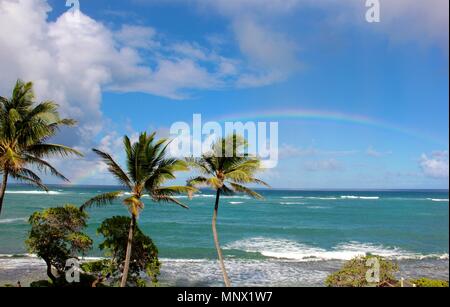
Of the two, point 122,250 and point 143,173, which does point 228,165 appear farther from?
point 122,250

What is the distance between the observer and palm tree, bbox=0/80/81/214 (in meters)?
10.7

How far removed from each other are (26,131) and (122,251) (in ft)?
17.2

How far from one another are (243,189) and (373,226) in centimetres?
4954

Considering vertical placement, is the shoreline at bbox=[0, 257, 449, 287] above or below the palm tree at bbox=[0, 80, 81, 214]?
below

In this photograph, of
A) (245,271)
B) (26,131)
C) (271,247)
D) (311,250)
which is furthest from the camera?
(271,247)

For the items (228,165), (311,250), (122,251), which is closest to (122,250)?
(122,251)

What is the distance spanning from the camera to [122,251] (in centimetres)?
1366

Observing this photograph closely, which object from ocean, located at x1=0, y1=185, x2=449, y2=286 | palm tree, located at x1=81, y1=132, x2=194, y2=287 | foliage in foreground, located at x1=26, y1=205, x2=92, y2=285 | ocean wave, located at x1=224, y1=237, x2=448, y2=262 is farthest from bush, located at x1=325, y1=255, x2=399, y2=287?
ocean wave, located at x1=224, y1=237, x2=448, y2=262

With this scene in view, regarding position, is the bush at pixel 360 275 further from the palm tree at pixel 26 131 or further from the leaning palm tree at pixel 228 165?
the palm tree at pixel 26 131

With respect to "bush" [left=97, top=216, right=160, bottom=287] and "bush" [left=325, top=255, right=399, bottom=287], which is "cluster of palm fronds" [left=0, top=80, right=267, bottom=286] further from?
"bush" [left=325, top=255, right=399, bottom=287]

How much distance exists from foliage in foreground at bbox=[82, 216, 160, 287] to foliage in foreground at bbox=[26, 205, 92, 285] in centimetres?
82

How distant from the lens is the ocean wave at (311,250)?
3206cm
